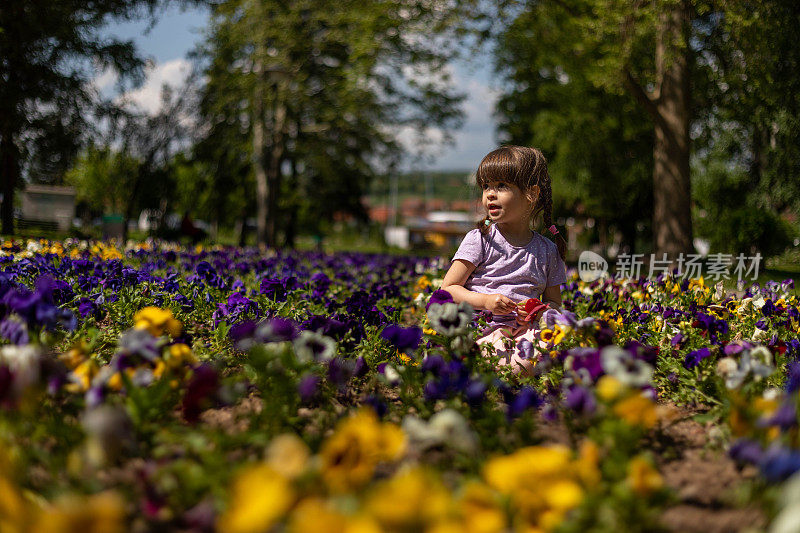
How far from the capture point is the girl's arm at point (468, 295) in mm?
3443

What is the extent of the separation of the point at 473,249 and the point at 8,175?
18.5 m

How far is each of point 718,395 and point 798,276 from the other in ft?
33.1

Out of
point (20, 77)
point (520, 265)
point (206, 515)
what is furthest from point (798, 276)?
point (20, 77)

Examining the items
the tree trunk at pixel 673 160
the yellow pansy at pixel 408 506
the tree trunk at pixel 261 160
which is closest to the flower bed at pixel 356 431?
the yellow pansy at pixel 408 506

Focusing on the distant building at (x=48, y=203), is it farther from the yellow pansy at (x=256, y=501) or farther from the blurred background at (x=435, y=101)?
the yellow pansy at (x=256, y=501)

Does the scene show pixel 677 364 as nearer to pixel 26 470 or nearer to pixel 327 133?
pixel 26 470

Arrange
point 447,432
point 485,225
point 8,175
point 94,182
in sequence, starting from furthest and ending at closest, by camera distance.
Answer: point 94,182 → point 8,175 → point 485,225 → point 447,432

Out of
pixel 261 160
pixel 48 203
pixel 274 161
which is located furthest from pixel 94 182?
pixel 261 160

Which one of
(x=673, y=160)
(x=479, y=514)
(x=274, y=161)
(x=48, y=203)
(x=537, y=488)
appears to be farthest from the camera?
(x=48, y=203)

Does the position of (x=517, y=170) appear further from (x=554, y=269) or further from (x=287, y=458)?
(x=287, y=458)

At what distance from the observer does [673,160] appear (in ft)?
42.4

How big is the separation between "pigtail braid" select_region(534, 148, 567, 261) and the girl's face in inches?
6.0

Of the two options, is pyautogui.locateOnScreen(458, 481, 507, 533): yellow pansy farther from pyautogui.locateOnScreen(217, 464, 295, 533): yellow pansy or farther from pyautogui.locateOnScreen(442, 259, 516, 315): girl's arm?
pyautogui.locateOnScreen(442, 259, 516, 315): girl's arm

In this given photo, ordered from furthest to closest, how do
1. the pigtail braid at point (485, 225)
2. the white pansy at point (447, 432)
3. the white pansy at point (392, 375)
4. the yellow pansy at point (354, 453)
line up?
the pigtail braid at point (485, 225), the white pansy at point (392, 375), the white pansy at point (447, 432), the yellow pansy at point (354, 453)
